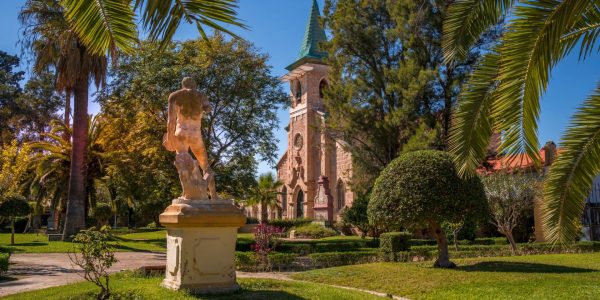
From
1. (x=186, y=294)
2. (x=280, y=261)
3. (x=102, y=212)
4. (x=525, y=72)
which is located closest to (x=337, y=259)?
(x=280, y=261)

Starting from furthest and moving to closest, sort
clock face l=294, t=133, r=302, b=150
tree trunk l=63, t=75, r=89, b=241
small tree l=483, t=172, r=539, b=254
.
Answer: clock face l=294, t=133, r=302, b=150
tree trunk l=63, t=75, r=89, b=241
small tree l=483, t=172, r=539, b=254

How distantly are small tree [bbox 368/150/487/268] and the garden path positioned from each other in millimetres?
2890

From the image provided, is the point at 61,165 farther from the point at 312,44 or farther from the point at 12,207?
the point at 312,44

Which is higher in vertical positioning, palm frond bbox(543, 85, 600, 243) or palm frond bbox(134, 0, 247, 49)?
palm frond bbox(134, 0, 247, 49)

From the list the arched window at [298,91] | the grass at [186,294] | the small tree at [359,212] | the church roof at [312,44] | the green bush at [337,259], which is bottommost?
the green bush at [337,259]

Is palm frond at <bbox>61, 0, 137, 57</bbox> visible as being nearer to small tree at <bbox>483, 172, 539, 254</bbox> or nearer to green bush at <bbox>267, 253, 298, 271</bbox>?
green bush at <bbox>267, 253, 298, 271</bbox>

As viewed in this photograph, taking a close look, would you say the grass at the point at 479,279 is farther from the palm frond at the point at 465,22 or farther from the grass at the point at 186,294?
the palm frond at the point at 465,22

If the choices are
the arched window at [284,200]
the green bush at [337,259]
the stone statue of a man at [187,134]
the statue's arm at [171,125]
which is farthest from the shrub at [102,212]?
the stone statue of a man at [187,134]

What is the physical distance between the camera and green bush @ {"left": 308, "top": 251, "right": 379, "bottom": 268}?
15352 mm

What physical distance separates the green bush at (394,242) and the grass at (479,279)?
286cm

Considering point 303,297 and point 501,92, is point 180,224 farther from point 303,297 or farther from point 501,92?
point 501,92

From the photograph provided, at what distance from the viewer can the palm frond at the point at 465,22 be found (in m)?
4.96

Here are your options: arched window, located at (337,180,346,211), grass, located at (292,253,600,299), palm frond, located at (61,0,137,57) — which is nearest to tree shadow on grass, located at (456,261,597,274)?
grass, located at (292,253,600,299)

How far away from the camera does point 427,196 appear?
38.6 ft
